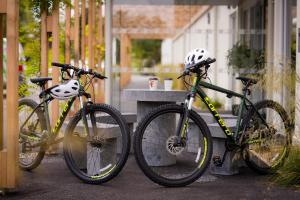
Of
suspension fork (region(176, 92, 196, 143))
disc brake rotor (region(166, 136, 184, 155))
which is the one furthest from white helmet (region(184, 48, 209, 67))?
disc brake rotor (region(166, 136, 184, 155))

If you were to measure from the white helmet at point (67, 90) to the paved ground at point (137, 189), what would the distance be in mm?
751

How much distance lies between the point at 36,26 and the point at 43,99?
7.51ft

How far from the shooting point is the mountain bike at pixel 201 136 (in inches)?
195

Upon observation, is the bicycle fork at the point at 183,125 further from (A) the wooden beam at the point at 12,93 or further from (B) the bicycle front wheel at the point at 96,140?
(A) the wooden beam at the point at 12,93

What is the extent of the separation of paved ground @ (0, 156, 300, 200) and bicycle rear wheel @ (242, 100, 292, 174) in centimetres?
18

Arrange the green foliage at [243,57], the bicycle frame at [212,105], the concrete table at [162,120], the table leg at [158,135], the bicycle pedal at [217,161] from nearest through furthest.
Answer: the bicycle frame at [212,105], the table leg at [158,135], the bicycle pedal at [217,161], the concrete table at [162,120], the green foliage at [243,57]

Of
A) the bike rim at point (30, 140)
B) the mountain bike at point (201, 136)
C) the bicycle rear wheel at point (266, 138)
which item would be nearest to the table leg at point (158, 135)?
the mountain bike at point (201, 136)

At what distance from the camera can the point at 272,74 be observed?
575 cm

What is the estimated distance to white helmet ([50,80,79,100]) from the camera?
5191 millimetres

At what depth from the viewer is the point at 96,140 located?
203 inches

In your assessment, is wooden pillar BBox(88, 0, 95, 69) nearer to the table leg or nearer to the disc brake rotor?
the table leg

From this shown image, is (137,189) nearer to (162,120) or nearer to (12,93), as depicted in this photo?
(162,120)

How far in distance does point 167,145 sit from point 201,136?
1.04 feet

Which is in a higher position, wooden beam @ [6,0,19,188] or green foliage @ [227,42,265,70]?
green foliage @ [227,42,265,70]
